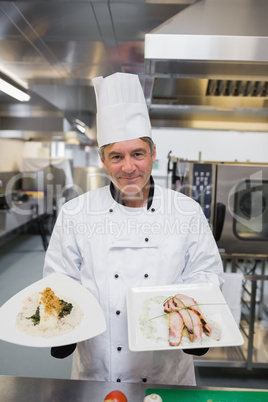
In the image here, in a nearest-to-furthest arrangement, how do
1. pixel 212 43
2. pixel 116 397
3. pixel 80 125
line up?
pixel 116 397
pixel 212 43
pixel 80 125

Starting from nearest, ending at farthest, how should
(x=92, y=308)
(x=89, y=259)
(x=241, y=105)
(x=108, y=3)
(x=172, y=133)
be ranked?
(x=92, y=308), (x=89, y=259), (x=108, y=3), (x=241, y=105), (x=172, y=133)

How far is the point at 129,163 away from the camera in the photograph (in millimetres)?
1064

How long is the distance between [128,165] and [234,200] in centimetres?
128

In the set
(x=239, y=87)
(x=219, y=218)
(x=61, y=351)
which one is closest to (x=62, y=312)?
(x=61, y=351)

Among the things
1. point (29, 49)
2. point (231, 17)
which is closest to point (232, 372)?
point (231, 17)

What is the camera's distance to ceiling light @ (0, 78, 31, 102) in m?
2.00

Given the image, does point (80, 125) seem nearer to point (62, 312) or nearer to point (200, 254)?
point (200, 254)

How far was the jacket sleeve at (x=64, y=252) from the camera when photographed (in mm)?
1194

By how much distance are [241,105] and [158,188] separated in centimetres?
196

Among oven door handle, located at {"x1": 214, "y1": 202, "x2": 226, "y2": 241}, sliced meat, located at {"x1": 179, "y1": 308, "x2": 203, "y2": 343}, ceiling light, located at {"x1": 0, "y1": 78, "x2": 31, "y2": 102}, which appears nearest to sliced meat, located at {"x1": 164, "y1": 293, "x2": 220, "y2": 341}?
sliced meat, located at {"x1": 179, "y1": 308, "x2": 203, "y2": 343}

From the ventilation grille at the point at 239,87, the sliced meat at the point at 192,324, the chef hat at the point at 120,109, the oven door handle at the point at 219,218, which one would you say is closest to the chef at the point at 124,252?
the chef hat at the point at 120,109

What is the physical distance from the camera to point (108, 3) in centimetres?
196

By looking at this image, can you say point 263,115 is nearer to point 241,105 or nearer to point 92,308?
point 241,105

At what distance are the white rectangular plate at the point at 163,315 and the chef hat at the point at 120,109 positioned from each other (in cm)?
50
